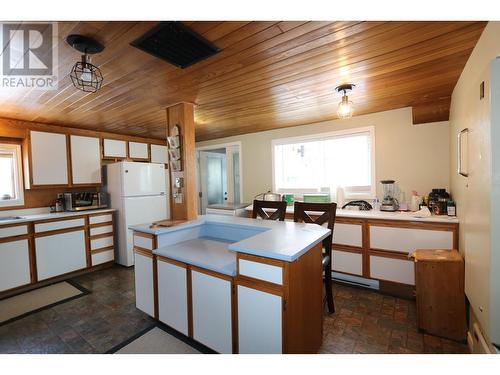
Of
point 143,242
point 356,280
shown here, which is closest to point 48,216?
point 143,242

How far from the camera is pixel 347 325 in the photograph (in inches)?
82.3

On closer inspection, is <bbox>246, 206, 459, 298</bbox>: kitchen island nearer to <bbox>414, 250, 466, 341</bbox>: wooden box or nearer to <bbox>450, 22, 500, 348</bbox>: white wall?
<bbox>414, 250, 466, 341</bbox>: wooden box

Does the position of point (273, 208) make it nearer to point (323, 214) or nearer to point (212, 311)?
point (323, 214)

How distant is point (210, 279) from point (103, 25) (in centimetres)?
161

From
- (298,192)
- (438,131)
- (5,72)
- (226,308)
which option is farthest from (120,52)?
(438,131)

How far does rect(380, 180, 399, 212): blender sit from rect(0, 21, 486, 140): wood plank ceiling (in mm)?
820

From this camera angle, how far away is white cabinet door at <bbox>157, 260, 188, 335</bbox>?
1780 millimetres

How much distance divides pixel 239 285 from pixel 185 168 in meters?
1.45

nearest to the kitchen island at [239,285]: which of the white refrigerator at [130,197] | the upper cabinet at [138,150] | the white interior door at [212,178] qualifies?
the white refrigerator at [130,197]

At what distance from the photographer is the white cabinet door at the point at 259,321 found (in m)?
1.30

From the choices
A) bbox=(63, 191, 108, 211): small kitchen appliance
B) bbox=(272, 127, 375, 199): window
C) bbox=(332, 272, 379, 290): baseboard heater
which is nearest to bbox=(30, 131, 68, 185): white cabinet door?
bbox=(63, 191, 108, 211): small kitchen appliance

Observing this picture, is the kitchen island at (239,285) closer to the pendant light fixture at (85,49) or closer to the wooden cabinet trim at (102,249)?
the pendant light fixture at (85,49)
